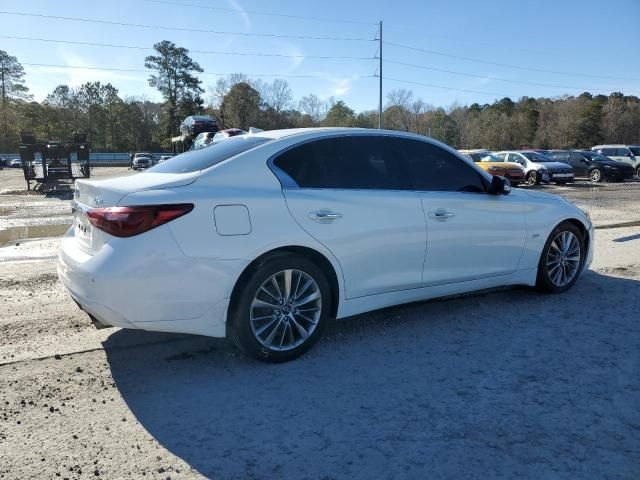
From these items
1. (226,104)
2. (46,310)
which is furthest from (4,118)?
(46,310)

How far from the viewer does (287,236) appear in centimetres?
347

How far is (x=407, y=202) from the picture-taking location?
4070mm

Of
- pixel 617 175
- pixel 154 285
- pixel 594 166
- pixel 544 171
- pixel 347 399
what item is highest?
pixel 594 166

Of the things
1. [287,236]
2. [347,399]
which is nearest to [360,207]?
[287,236]

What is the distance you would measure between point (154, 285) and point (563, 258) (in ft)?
13.3

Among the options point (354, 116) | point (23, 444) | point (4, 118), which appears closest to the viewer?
point (23, 444)

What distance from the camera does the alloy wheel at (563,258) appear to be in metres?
5.09

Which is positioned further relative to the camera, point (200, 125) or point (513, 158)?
point (200, 125)

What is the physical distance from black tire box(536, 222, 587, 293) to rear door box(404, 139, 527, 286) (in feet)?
1.27

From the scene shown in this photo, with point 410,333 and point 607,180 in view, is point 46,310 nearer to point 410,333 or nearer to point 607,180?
point 410,333

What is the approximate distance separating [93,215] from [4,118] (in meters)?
98.0

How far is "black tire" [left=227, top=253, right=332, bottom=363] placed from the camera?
3379mm

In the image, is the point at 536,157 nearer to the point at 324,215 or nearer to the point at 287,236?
the point at 324,215

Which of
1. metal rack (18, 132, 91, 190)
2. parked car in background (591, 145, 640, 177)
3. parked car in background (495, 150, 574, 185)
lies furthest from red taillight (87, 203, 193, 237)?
parked car in background (591, 145, 640, 177)
